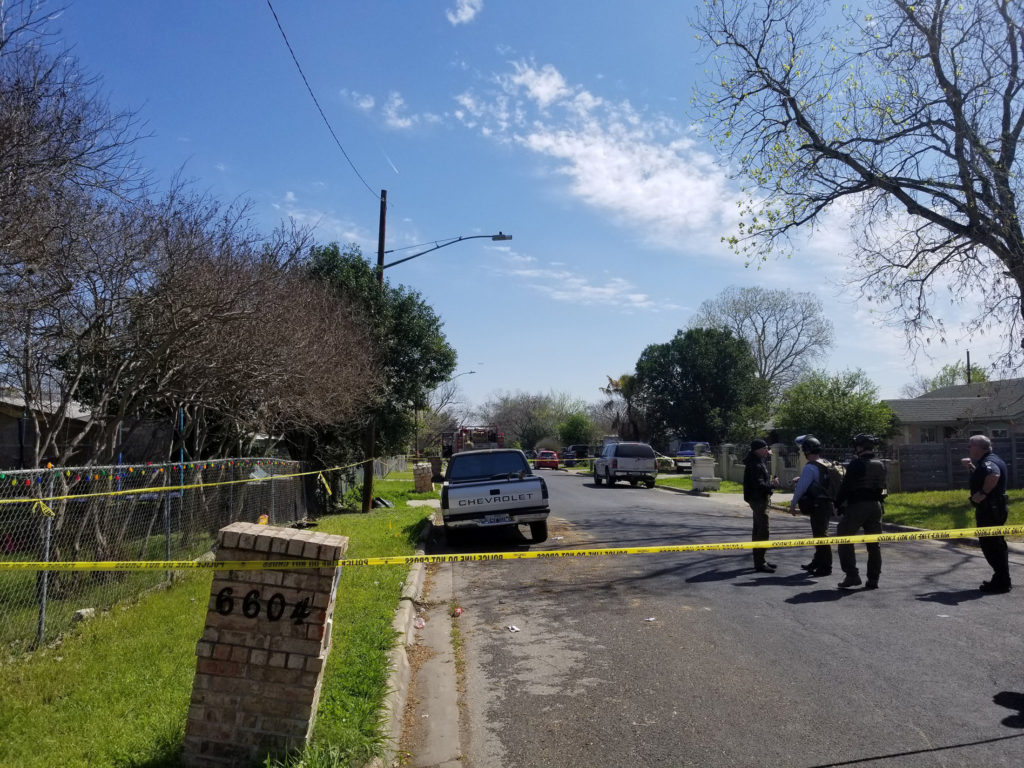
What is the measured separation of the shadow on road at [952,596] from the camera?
8.38m

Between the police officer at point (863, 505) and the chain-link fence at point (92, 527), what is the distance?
24.0 feet

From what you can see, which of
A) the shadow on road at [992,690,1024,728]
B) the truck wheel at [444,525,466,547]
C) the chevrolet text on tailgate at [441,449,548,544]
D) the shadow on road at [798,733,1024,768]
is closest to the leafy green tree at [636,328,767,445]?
the truck wheel at [444,525,466,547]

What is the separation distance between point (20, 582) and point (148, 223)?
Answer: 4886 millimetres

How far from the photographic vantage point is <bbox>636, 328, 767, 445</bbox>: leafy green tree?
2286 inches

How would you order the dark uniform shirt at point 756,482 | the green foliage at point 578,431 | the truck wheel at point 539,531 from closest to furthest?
the dark uniform shirt at point 756,482 → the truck wheel at point 539,531 → the green foliage at point 578,431

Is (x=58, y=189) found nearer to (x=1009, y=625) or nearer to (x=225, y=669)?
(x=225, y=669)

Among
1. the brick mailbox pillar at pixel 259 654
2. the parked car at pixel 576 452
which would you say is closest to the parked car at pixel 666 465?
the parked car at pixel 576 452

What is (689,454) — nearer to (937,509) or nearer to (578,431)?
(578,431)

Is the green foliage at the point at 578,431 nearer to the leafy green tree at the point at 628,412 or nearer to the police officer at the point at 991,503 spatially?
the leafy green tree at the point at 628,412

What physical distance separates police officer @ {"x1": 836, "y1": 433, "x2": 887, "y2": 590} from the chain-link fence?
733 centimetres

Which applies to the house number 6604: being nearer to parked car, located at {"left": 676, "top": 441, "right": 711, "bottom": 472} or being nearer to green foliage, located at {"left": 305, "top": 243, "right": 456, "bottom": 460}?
green foliage, located at {"left": 305, "top": 243, "right": 456, "bottom": 460}

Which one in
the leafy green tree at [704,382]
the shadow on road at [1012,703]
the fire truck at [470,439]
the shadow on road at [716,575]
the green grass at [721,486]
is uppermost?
the leafy green tree at [704,382]

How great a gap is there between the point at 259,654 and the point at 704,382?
184 ft

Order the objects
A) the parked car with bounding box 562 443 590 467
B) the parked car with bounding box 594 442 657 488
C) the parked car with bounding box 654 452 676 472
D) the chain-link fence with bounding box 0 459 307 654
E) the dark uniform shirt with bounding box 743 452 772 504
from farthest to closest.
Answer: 1. the parked car with bounding box 562 443 590 467
2. the parked car with bounding box 654 452 676 472
3. the parked car with bounding box 594 442 657 488
4. the dark uniform shirt with bounding box 743 452 772 504
5. the chain-link fence with bounding box 0 459 307 654
